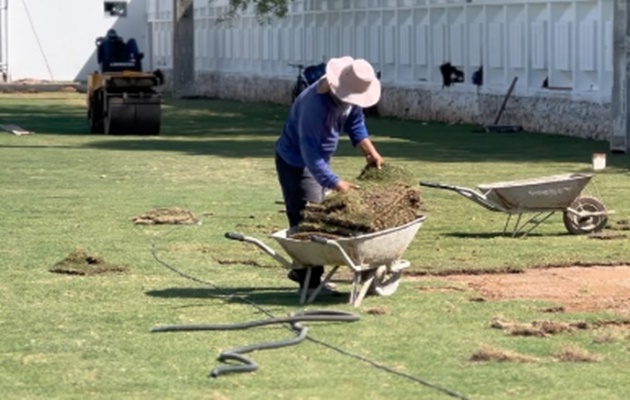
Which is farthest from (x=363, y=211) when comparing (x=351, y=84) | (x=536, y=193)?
(x=536, y=193)

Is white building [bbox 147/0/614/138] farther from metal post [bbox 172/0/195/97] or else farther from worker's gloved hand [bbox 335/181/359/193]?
worker's gloved hand [bbox 335/181/359/193]

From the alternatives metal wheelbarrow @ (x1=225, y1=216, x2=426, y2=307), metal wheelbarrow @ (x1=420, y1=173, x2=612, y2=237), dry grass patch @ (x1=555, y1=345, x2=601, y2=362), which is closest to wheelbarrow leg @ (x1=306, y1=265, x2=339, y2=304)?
metal wheelbarrow @ (x1=225, y1=216, x2=426, y2=307)

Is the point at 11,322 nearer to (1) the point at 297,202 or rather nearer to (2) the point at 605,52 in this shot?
(1) the point at 297,202

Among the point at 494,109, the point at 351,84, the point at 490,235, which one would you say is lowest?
the point at 494,109

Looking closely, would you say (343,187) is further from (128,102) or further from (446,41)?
(446,41)

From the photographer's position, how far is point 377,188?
12820 millimetres

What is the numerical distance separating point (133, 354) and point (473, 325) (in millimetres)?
2357

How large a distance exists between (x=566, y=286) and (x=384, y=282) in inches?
62.2

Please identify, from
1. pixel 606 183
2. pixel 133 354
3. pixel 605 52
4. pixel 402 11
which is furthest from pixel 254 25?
pixel 133 354

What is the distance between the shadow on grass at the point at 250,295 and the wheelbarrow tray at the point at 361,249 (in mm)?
325

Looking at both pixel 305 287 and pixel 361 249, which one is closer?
pixel 361 249

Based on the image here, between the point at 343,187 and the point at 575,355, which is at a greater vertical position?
the point at 343,187

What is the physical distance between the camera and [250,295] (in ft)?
42.9

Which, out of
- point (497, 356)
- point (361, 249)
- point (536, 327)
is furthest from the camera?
point (361, 249)
